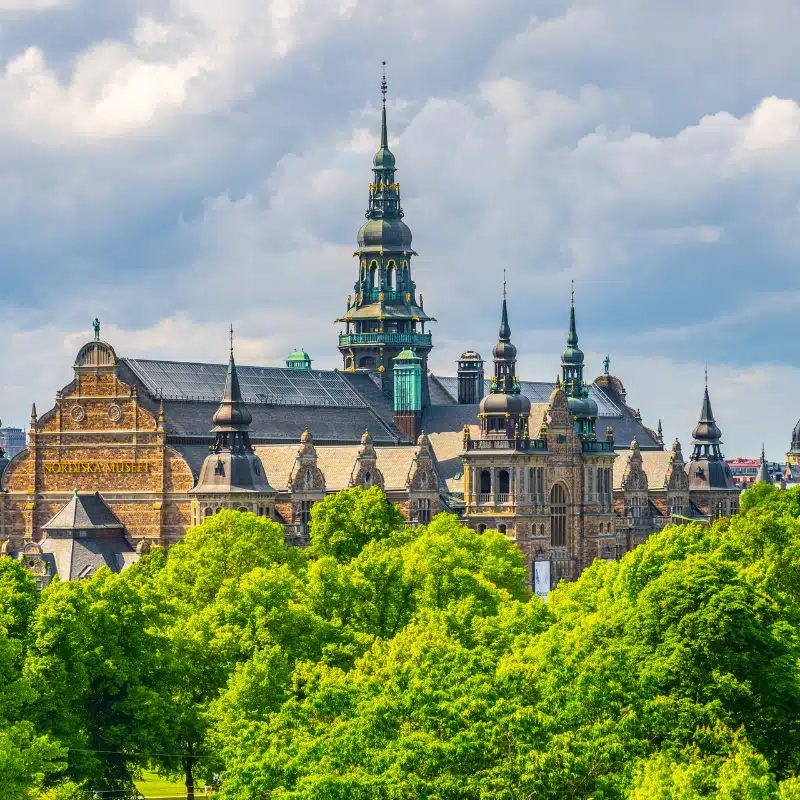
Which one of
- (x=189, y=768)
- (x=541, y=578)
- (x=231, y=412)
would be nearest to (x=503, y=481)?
(x=541, y=578)

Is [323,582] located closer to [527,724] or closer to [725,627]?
[725,627]

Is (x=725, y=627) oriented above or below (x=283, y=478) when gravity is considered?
below

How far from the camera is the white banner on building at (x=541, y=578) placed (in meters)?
183

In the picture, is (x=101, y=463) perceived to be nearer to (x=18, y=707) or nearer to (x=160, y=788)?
(x=160, y=788)

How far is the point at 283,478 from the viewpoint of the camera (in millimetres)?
174625

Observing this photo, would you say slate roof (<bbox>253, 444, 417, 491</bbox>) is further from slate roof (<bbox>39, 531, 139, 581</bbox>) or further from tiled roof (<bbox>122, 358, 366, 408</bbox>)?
slate roof (<bbox>39, 531, 139, 581</bbox>)

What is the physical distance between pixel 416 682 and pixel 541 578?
10361 centimetres

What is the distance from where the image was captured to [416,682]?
81.2m

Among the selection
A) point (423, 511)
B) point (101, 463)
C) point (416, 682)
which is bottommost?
point (416, 682)

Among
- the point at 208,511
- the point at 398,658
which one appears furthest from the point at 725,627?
the point at 208,511

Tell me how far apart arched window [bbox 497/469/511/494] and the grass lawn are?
72.0 m

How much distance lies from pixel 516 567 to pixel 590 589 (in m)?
28.3

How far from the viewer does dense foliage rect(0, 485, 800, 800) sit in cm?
7500

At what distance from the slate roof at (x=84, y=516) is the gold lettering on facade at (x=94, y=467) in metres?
2.64
